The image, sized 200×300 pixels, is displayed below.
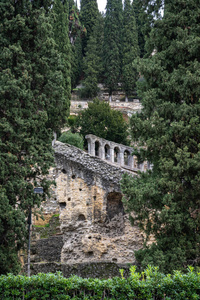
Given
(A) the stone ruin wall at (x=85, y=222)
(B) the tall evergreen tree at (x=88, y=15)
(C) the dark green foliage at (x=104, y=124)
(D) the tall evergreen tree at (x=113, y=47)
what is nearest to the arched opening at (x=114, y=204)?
(A) the stone ruin wall at (x=85, y=222)

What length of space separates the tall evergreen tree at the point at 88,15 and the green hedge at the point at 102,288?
44475 mm

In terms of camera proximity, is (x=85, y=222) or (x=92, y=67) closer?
(x=85, y=222)

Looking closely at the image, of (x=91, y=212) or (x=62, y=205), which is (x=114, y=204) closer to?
(x=91, y=212)

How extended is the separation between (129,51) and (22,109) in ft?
98.8

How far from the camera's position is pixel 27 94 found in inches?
532

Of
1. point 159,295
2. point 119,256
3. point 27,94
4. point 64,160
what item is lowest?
point 119,256

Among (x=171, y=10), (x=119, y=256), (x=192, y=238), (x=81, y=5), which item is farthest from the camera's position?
(x=81, y=5)

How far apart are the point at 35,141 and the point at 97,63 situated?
1274 inches

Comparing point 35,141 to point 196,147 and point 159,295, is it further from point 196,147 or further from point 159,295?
point 159,295

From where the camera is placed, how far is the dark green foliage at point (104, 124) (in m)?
29.2

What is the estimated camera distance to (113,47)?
4138 centimetres

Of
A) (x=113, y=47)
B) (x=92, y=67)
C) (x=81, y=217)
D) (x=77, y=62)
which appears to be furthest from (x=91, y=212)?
(x=77, y=62)

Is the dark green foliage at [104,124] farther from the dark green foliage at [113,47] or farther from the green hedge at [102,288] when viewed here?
the green hedge at [102,288]

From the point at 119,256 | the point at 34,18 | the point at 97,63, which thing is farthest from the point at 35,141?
the point at 97,63
